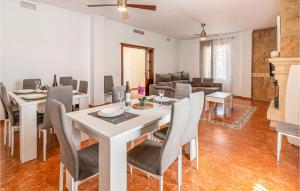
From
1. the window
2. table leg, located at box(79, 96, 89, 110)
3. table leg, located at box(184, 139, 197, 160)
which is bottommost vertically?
table leg, located at box(184, 139, 197, 160)

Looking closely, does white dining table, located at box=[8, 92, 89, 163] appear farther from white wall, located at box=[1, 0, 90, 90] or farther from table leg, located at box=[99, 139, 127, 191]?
white wall, located at box=[1, 0, 90, 90]

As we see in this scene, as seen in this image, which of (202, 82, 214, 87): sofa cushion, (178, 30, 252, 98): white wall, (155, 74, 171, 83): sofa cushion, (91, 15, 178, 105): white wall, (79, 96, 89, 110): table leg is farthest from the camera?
(155, 74, 171, 83): sofa cushion

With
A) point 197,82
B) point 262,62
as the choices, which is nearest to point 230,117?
point 197,82

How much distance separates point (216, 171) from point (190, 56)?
729 centimetres

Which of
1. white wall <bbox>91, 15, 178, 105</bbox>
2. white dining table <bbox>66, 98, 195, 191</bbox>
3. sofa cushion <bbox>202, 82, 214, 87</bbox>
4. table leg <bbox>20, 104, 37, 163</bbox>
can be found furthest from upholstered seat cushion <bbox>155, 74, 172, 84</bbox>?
white dining table <bbox>66, 98, 195, 191</bbox>

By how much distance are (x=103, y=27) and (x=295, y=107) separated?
5.07 meters

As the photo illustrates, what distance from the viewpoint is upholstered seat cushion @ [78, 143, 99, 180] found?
1340mm

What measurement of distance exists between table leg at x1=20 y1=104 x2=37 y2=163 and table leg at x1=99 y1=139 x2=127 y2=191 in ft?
5.05

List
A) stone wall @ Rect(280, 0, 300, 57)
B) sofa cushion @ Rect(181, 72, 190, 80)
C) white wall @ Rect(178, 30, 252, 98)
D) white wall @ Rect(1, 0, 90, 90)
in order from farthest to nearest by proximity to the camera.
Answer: sofa cushion @ Rect(181, 72, 190, 80) → white wall @ Rect(178, 30, 252, 98) → white wall @ Rect(1, 0, 90, 90) → stone wall @ Rect(280, 0, 300, 57)

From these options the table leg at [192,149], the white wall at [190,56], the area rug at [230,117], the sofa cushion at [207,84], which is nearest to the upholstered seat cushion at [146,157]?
the table leg at [192,149]

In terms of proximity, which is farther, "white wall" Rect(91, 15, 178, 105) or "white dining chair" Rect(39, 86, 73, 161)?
"white wall" Rect(91, 15, 178, 105)

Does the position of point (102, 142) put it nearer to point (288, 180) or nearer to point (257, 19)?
point (288, 180)

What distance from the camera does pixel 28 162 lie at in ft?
7.33

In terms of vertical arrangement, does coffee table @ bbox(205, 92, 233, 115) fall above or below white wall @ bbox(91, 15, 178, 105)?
below
